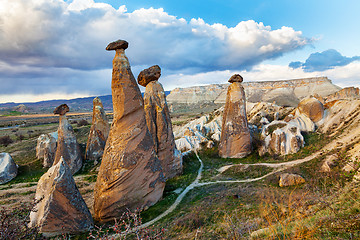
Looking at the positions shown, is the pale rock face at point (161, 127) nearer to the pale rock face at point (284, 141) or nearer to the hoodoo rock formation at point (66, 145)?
the hoodoo rock formation at point (66, 145)

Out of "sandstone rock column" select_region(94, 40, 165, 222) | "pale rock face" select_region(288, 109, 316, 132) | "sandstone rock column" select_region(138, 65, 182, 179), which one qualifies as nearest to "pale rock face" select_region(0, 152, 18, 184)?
"sandstone rock column" select_region(94, 40, 165, 222)

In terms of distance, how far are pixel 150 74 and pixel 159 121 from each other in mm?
3700

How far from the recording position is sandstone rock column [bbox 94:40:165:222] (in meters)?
8.34

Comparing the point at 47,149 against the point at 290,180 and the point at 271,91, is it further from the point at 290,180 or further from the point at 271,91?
the point at 271,91

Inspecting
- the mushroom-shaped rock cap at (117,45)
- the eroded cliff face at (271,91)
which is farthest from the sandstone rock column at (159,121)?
the eroded cliff face at (271,91)

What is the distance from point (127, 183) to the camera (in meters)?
8.52

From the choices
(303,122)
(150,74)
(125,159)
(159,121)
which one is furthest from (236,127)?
(125,159)

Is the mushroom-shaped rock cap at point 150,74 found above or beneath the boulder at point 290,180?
above

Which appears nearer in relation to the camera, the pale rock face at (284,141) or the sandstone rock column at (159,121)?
the sandstone rock column at (159,121)

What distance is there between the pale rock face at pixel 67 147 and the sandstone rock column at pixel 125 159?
393 inches

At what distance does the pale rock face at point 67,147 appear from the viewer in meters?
16.3

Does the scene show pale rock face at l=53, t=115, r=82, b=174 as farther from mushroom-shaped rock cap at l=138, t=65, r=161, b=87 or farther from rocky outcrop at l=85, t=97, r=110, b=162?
mushroom-shaped rock cap at l=138, t=65, r=161, b=87

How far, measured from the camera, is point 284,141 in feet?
53.5

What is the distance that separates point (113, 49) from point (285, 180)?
11.8m
